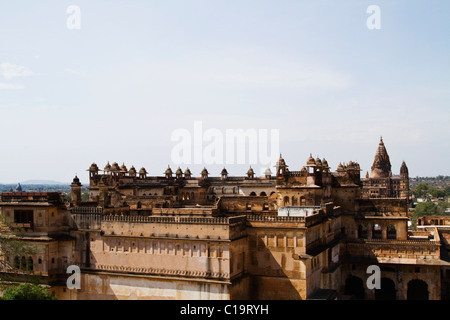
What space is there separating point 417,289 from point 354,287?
5.94m

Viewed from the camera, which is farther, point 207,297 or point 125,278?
point 125,278

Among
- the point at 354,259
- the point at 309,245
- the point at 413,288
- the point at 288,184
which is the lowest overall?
the point at 413,288

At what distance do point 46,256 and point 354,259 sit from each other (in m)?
27.2

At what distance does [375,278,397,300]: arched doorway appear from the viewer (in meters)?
47.1

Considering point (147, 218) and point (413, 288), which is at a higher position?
point (147, 218)

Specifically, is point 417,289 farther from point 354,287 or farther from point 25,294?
point 25,294

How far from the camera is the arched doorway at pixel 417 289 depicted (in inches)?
1850

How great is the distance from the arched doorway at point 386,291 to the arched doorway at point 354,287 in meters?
1.50

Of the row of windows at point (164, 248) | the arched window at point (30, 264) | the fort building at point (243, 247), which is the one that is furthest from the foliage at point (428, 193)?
the arched window at point (30, 264)

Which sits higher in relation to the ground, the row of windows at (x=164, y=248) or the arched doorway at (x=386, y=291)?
the row of windows at (x=164, y=248)

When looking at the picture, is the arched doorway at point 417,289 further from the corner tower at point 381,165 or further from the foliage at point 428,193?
the foliage at point 428,193

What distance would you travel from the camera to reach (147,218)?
37250mm

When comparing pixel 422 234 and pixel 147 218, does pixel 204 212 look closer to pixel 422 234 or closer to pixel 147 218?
pixel 147 218
